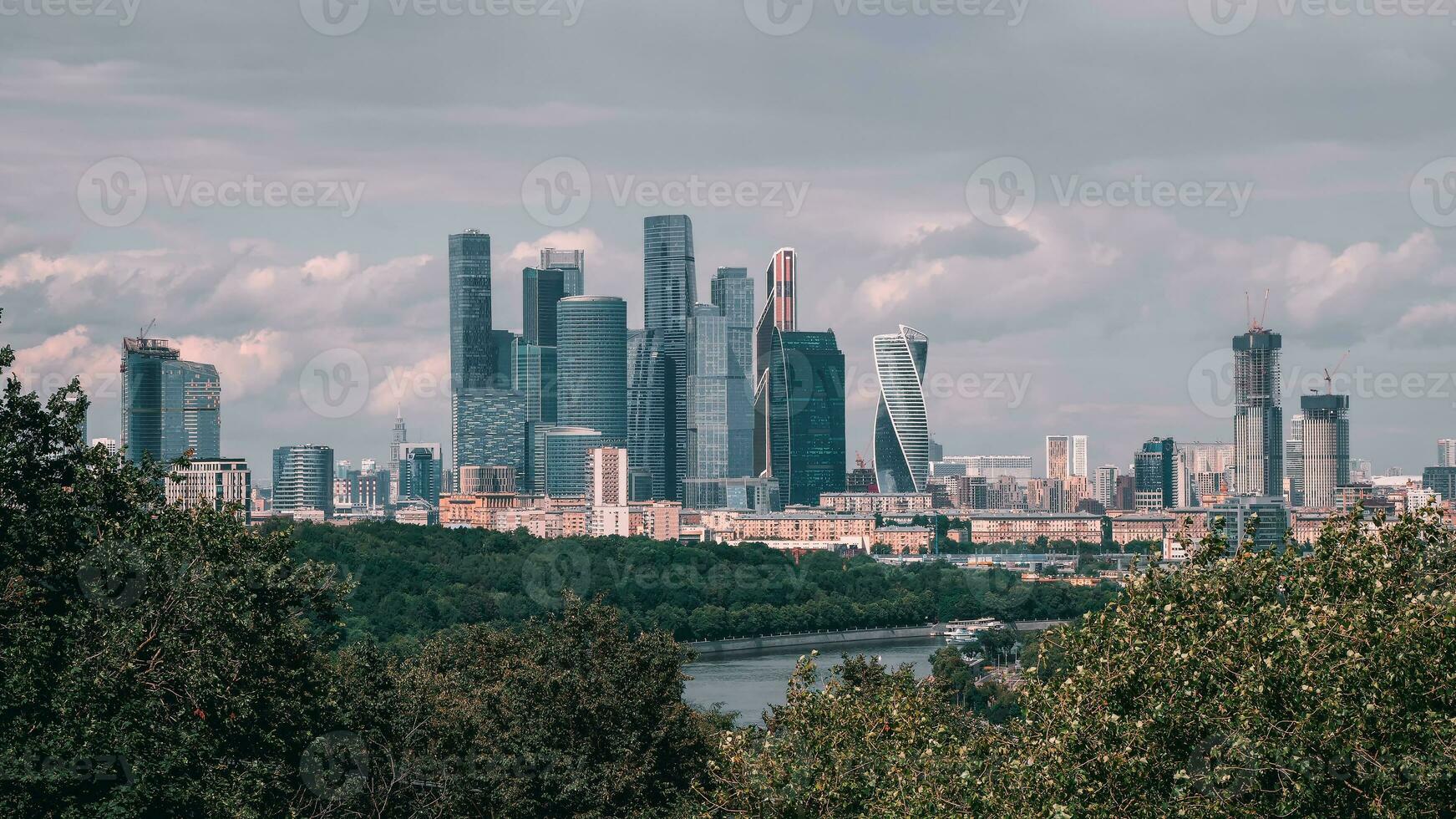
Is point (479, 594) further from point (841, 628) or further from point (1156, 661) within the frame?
point (1156, 661)

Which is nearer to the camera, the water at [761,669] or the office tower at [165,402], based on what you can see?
the water at [761,669]

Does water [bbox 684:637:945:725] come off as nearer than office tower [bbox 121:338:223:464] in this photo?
Yes

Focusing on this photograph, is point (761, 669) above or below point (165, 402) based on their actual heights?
below

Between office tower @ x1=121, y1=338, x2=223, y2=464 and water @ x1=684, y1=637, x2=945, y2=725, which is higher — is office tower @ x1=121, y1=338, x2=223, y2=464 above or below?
above

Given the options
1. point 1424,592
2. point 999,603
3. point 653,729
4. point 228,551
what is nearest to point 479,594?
point 999,603

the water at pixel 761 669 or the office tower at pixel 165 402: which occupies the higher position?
the office tower at pixel 165 402

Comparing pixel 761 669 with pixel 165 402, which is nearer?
pixel 761 669
